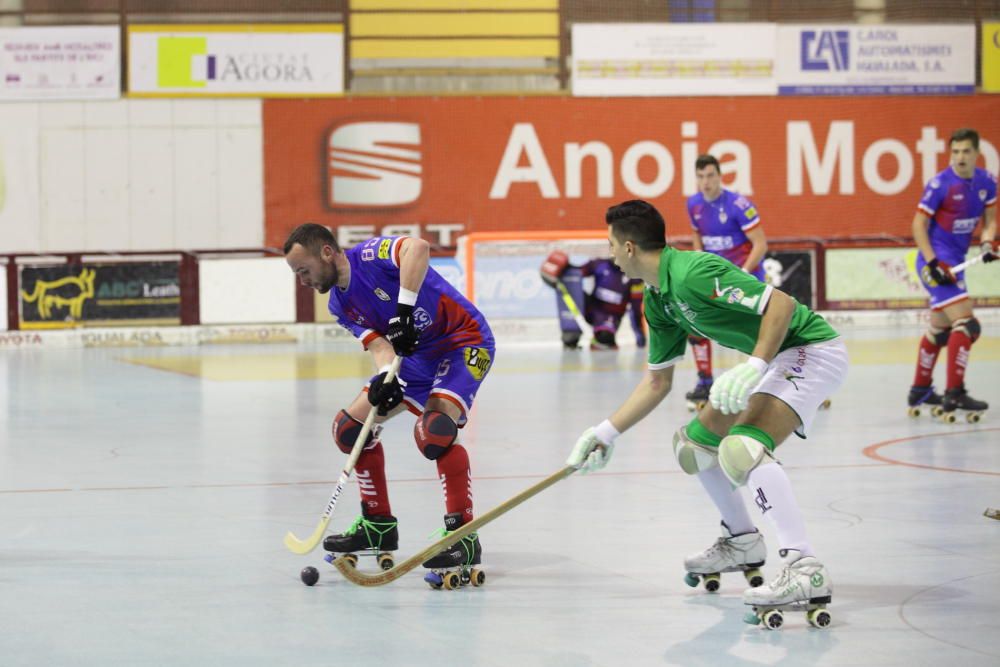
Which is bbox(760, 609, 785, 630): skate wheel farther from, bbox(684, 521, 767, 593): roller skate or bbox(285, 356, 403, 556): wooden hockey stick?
bbox(285, 356, 403, 556): wooden hockey stick

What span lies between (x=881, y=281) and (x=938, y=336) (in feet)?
37.7

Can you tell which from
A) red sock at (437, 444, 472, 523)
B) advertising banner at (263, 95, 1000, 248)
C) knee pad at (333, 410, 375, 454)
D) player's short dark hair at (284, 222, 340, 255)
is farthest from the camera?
advertising banner at (263, 95, 1000, 248)

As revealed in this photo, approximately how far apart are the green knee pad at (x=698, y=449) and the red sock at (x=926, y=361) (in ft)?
19.7

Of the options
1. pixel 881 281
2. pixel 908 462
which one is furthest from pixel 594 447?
pixel 881 281

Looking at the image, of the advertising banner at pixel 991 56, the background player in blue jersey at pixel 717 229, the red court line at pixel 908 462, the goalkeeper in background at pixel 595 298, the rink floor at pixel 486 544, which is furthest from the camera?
the advertising banner at pixel 991 56

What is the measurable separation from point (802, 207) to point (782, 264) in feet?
16.3

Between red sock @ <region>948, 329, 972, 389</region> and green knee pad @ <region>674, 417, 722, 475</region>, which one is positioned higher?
red sock @ <region>948, 329, 972, 389</region>

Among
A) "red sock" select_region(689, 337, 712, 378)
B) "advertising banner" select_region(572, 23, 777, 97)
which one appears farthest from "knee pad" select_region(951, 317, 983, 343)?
"advertising banner" select_region(572, 23, 777, 97)

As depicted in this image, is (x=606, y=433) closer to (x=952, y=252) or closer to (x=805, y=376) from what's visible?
(x=805, y=376)

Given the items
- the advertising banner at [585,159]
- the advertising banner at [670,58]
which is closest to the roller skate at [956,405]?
the advertising banner at [585,159]

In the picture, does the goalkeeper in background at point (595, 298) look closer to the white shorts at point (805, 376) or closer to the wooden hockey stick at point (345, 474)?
the wooden hockey stick at point (345, 474)

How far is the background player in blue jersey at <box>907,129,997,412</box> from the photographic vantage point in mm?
10672

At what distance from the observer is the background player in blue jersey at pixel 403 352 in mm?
5762

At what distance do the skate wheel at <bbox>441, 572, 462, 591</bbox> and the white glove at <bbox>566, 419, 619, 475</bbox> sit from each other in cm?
61
